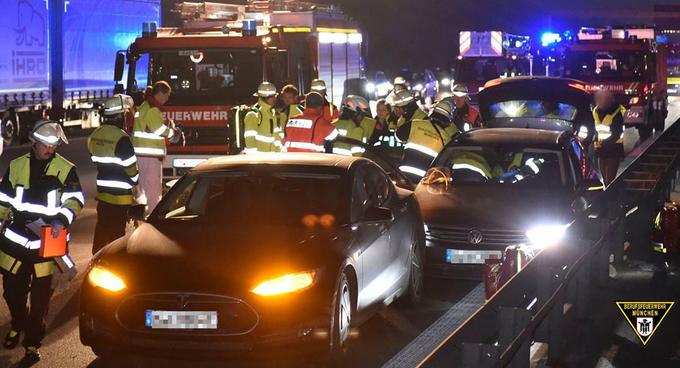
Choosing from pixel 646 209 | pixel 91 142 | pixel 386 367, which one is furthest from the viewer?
pixel 646 209

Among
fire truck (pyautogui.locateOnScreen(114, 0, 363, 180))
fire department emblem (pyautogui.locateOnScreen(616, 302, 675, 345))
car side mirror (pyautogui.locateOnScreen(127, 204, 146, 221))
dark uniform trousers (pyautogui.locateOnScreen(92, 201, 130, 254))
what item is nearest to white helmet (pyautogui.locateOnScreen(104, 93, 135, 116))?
dark uniform trousers (pyautogui.locateOnScreen(92, 201, 130, 254))

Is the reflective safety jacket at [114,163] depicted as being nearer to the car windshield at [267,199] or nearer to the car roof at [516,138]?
the car windshield at [267,199]

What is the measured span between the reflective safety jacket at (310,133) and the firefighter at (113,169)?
115 inches

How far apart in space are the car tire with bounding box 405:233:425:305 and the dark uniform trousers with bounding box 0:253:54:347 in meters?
2.91

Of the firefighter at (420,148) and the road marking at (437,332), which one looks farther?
the firefighter at (420,148)

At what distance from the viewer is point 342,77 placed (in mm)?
24781

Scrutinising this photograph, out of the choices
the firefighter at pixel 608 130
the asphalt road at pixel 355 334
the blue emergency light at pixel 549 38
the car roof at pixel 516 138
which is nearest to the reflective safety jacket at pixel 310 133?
the car roof at pixel 516 138

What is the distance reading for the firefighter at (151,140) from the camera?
14.4 m

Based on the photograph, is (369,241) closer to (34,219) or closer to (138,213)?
(138,213)

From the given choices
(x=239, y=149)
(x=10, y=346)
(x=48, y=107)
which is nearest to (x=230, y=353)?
(x=10, y=346)

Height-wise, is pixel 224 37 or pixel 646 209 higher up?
pixel 224 37

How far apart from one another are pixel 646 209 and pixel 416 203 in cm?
308

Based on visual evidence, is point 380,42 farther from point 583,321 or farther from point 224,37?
point 583,321

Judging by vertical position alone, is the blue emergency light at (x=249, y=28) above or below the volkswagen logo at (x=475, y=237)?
above
